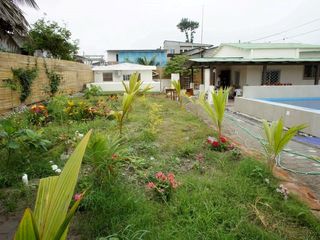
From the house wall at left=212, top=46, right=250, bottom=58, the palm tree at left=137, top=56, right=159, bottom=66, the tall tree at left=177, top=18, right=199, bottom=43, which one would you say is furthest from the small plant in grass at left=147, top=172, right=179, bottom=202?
the tall tree at left=177, top=18, right=199, bottom=43

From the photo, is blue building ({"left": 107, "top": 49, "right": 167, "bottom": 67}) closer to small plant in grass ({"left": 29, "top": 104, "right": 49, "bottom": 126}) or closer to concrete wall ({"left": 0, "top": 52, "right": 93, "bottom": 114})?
concrete wall ({"left": 0, "top": 52, "right": 93, "bottom": 114})

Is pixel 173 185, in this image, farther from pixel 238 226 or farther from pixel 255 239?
pixel 255 239

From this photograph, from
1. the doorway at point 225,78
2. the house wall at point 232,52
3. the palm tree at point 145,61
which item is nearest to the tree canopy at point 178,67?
the house wall at point 232,52

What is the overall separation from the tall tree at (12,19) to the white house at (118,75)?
34.6 feet

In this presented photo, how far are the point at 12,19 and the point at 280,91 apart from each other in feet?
36.7

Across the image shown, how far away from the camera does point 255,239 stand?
2.09 m

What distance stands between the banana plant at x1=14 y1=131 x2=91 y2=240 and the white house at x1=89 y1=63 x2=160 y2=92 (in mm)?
18635

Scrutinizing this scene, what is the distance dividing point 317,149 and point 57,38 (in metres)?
18.4

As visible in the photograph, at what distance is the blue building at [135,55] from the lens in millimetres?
27906

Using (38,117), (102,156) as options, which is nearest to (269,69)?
(38,117)

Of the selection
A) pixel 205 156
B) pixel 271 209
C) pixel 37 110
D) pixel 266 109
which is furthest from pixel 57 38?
pixel 271 209

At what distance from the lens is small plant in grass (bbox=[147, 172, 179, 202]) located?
266 centimetres

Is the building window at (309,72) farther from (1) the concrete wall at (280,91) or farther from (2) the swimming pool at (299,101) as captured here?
(2) the swimming pool at (299,101)

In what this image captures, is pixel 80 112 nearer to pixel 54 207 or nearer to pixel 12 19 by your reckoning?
pixel 12 19
